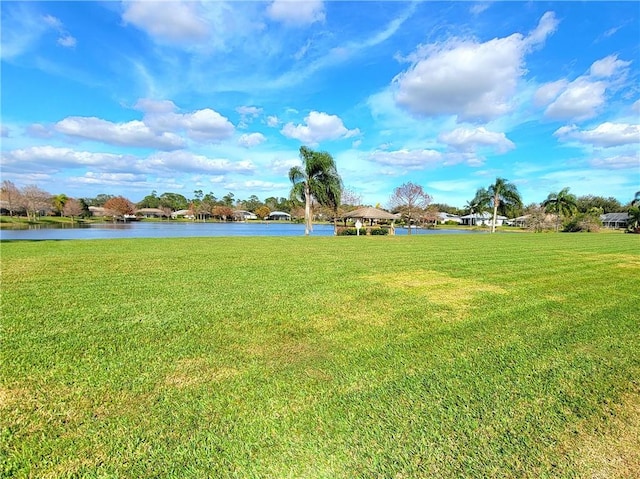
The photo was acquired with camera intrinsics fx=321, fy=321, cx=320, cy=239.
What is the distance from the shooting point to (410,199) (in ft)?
125

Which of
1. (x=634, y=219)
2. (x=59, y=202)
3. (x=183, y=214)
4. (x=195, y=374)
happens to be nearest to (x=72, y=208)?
(x=59, y=202)

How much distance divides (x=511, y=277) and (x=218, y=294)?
5936mm

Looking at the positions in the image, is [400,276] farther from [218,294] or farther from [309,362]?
[309,362]

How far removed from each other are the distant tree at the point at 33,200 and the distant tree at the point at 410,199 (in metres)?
47.2

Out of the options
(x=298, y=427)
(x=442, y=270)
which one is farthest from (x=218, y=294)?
(x=442, y=270)

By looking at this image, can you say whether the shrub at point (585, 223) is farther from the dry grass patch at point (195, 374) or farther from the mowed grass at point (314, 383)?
the dry grass patch at point (195, 374)

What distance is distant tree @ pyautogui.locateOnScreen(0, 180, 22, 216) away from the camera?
137 ft

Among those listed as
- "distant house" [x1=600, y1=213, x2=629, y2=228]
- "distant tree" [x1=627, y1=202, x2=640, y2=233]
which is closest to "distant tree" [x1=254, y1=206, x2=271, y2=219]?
"distant tree" [x1=627, y1=202, x2=640, y2=233]

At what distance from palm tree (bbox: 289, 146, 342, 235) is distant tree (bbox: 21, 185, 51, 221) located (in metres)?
38.3

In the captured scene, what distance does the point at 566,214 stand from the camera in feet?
138

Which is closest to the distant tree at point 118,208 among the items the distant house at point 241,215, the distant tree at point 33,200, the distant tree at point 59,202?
the distant tree at point 59,202

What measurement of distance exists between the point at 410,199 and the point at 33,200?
4890 cm

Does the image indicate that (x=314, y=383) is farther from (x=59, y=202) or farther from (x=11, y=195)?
(x=59, y=202)

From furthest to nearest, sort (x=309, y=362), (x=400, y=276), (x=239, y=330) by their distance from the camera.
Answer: (x=400, y=276) → (x=239, y=330) → (x=309, y=362)
